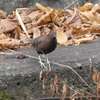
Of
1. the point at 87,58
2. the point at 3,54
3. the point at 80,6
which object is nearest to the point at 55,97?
the point at 87,58

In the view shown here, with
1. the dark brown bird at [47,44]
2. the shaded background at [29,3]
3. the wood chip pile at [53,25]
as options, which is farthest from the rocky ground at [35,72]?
the shaded background at [29,3]

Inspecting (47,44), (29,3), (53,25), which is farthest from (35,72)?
(29,3)

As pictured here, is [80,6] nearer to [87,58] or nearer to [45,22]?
[45,22]

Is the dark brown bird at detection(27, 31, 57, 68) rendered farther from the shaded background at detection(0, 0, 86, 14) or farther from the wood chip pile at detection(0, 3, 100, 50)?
the shaded background at detection(0, 0, 86, 14)

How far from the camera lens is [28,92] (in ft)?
11.0

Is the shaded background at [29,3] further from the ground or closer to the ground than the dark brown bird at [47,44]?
further from the ground

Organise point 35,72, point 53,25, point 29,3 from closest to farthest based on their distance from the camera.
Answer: point 35,72 < point 53,25 < point 29,3

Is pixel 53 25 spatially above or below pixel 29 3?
below

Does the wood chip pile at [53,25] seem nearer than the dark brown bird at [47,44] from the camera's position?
No

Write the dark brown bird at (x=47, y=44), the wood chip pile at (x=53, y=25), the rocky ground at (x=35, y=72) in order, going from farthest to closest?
the wood chip pile at (x=53, y=25) < the dark brown bird at (x=47, y=44) < the rocky ground at (x=35, y=72)

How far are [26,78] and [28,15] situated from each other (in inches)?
52.7

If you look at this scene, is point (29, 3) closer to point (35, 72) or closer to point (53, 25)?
point (53, 25)

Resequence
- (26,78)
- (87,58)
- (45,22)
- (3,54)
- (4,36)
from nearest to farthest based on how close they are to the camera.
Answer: (26,78)
(87,58)
(3,54)
(4,36)
(45,22)

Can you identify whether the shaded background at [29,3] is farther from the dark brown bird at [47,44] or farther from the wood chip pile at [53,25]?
the dark brown bird at [47,44]
